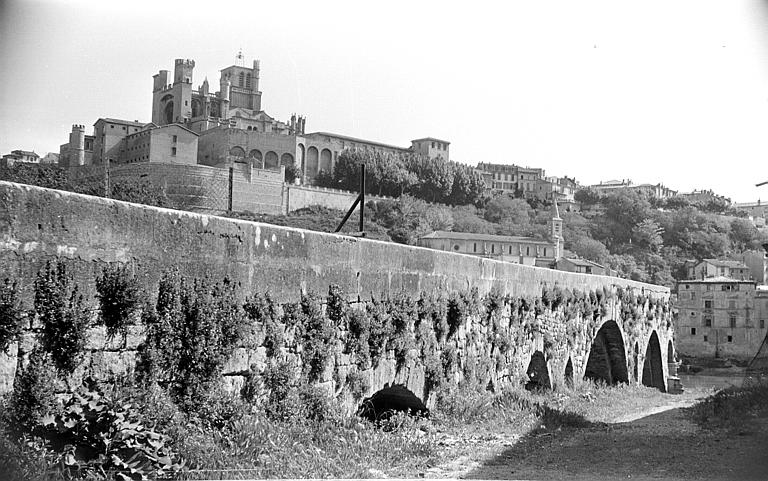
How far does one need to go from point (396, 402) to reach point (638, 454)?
2.96 meters

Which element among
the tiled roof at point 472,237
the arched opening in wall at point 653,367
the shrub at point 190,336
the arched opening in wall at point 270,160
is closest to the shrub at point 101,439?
the shrub at point 190,336

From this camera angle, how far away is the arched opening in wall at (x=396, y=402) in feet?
28.8

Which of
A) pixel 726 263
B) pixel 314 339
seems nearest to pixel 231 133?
pixel 726 263

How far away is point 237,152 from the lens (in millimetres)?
87375

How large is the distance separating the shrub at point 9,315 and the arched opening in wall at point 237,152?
84429 mm

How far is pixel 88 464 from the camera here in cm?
432

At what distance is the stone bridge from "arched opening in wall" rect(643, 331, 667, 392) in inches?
365

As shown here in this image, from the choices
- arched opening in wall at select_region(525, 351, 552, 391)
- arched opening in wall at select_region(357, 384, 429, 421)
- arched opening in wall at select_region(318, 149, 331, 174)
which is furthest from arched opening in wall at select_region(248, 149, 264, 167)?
arched opening in wall at select_region(357, 384, 429, 421)

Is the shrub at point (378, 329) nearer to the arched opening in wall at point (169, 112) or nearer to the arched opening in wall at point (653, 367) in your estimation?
the arched opening in wall at point (653, 367)

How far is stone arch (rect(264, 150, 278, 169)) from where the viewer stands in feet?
298

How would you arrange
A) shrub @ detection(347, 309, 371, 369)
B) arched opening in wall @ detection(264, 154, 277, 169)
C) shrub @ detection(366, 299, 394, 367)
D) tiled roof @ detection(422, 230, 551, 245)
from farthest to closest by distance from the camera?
arched opening in wall @ detection(264, 154, 277, 169) → tiled roof @ detection(422, 230, 551, 245) → shrub @ detection(366, 299, 394, 367) → shrub @ detection(347, 309, 371, 369)

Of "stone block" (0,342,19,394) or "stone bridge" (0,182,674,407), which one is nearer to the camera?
"stone block" (0,342,19,394)

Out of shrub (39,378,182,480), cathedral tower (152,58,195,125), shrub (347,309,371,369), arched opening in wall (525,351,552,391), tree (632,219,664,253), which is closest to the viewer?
shrub (39,378,182,480)

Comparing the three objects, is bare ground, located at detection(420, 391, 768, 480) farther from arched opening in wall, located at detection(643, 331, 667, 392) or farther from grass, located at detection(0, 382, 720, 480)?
arched opening in wall, located at detection(643, 331, 667, 392)
